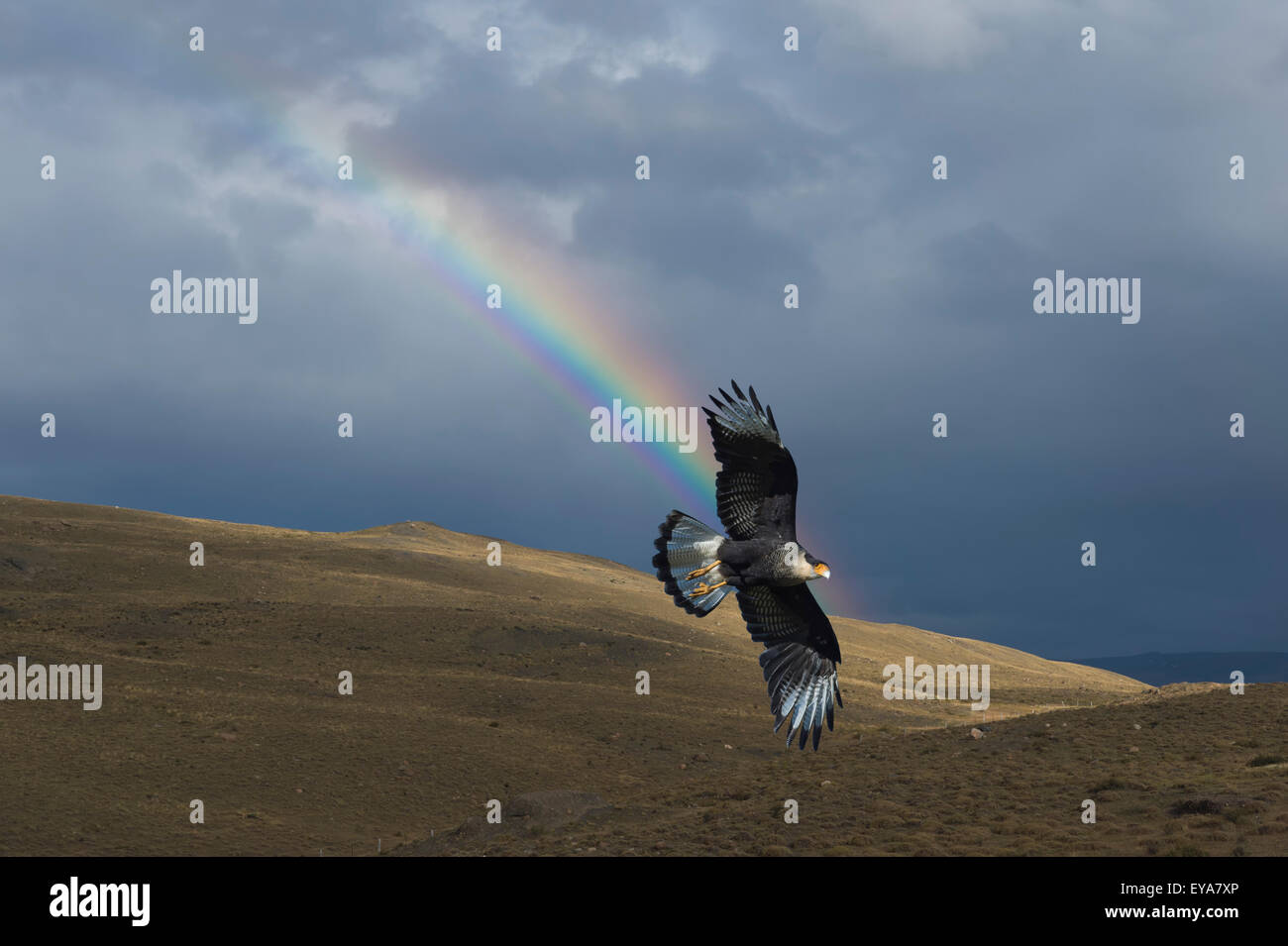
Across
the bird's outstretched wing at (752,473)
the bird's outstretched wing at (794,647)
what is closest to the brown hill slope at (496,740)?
the bird's outstretched wing at (794,647)

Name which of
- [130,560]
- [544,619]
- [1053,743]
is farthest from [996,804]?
[130,560]

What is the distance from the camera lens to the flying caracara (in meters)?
11.5

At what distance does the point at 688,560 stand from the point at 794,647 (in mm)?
3118

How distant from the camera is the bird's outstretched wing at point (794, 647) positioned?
44.5 ft

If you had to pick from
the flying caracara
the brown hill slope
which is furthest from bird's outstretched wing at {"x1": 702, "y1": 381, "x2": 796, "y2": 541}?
the brown hill slope

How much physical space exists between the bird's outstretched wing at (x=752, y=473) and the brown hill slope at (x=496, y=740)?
23957 mm

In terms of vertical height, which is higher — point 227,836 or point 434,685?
point 434,685

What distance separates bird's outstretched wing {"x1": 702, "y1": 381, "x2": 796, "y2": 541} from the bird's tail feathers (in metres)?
0.36

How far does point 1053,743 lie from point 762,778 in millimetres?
11963

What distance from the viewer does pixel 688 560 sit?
11.8 m

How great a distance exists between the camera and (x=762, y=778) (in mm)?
44469

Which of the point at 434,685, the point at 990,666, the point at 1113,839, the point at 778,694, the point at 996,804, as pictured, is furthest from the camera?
the point at 990,666
